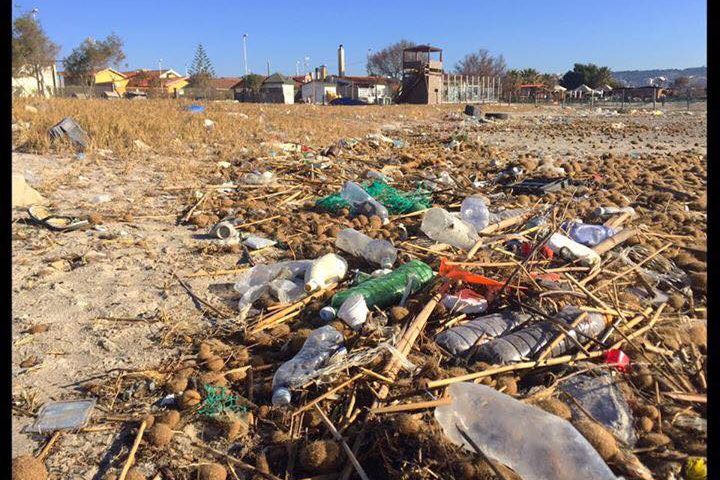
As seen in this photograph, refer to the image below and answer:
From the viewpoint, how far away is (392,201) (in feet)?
17.1

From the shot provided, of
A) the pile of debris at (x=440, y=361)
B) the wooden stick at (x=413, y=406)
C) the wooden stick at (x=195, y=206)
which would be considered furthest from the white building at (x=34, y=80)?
the wooden stick at (x=413, y=406)

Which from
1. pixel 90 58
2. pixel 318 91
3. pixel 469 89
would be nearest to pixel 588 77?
pixel 469 89

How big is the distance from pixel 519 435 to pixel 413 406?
0.39 m

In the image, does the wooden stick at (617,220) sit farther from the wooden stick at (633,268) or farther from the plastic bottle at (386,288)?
the plastic bottle at (386,288)

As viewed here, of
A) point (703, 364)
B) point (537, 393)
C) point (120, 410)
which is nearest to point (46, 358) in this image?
point (120, 410)

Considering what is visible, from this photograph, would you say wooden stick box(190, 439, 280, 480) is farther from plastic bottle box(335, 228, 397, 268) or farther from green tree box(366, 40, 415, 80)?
green tree box(366, 40, 415, 80)

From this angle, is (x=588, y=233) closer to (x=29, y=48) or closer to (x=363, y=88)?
(x=29, y=48)

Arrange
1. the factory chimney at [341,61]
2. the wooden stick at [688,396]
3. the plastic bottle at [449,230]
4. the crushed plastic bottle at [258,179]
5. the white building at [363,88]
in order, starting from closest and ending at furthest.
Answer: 1. the wooden stick at [688,396]
2. the plastic bottle at [449,230]
3. the crushed plastic bottle at [258,179]
4. the white building at [363,88]
5. the factory chimney at [341,61]

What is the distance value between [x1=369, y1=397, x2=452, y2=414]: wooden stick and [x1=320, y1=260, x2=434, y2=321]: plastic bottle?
904 millimetres

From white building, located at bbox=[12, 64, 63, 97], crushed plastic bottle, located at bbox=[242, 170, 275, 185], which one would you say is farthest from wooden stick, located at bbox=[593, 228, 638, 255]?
white building, located at bbox=[12, 64, 63, 97]

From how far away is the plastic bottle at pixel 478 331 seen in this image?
2402 mm

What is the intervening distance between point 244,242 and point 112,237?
3.55 feet

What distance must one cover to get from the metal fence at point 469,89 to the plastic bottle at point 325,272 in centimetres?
3714
